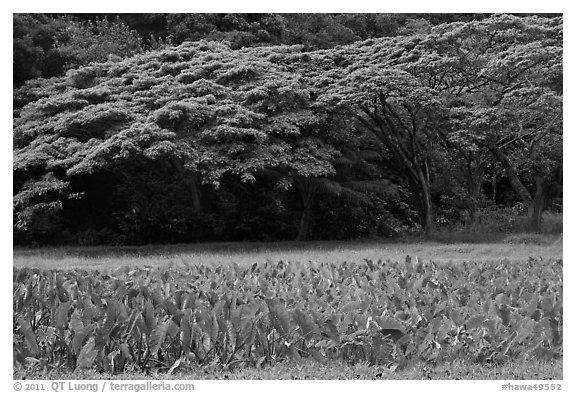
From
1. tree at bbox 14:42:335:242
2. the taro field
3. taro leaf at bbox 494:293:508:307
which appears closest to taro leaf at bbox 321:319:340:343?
the taro field

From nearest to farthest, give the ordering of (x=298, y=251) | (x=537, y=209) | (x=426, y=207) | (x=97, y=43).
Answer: (x=298, y=251) → (x=537, y=209) → (x=426, y=207) → (x=97, y=43)

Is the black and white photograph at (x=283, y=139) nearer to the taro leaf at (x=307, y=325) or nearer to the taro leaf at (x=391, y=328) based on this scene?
the taro leaf at (x=307, y=325)

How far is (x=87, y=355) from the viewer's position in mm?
3658

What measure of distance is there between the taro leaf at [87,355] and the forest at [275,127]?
29.8 ft

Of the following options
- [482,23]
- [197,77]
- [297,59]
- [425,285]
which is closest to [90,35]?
[197,77]

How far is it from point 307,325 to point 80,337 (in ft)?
3.90

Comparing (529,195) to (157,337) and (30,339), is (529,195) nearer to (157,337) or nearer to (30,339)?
(157,337)

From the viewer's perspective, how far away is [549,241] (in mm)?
13875

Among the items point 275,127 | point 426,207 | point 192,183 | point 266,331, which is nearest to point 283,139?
point 275,127

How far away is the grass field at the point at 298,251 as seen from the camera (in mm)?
11334

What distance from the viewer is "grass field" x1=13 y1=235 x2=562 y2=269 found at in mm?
11334

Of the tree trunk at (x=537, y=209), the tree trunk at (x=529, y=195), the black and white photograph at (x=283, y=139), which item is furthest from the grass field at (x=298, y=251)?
the tree trunk at (x=529, y=195)

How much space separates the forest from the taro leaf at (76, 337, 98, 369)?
909cm

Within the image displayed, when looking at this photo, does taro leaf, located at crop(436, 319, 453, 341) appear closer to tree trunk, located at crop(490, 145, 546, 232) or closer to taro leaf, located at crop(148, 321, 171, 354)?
taro leaf, located at crop(148, 321, 171, 354)
